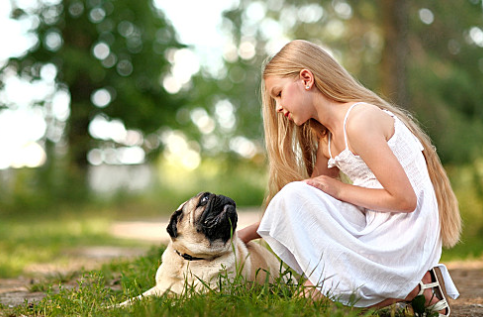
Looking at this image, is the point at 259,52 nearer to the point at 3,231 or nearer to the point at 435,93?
the point at 435,93

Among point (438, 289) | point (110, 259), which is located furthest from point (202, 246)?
point (110, 259)

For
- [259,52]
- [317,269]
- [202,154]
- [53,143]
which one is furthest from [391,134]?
[202,154]

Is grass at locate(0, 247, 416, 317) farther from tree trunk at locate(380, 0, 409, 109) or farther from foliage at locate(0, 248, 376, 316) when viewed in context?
tree trunk at locate(380, 0, 409, 109)

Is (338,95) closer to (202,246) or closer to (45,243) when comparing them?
(202,246)

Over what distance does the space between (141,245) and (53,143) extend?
7399mm

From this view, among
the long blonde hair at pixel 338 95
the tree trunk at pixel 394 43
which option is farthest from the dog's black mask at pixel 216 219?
the tree trunk at pixel 394 43

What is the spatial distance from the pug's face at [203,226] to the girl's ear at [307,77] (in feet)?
2.79

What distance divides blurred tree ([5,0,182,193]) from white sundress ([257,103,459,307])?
41.8ft

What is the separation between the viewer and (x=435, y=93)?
14562mm

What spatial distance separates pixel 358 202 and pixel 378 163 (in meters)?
0.29

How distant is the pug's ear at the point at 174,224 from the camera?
3262 mm

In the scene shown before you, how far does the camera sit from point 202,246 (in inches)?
126

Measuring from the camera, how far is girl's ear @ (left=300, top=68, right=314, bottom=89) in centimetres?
317

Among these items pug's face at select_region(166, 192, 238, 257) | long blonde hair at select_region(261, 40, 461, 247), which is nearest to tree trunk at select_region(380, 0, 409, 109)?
long blonde hair at select_region(261, 40, 461, 247)
